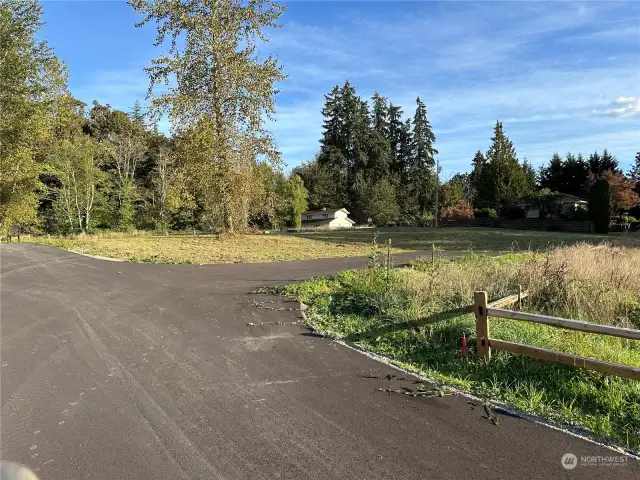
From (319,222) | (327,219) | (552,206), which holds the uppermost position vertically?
(552,206)

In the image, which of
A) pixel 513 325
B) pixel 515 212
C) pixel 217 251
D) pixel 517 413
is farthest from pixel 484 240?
pixel 515 212

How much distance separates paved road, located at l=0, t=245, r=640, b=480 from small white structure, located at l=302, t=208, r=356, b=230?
50.0 metres

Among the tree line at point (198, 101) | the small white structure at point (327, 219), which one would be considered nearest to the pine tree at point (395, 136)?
the small white structure at point (327, 219)

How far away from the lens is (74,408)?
4.14 m

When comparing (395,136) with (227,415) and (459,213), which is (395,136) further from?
(227,415)

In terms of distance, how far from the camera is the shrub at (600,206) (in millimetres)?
35469

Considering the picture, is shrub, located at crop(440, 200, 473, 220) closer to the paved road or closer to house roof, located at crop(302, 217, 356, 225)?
house roof, located at crop(302, 217, 356, 225)

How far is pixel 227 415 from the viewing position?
13.1ft

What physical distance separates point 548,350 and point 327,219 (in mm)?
54397

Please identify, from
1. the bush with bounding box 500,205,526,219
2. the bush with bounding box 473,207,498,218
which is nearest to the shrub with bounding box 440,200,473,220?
the bush with bounding box 473,207,498,218

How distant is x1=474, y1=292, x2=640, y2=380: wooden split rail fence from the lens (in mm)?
4016

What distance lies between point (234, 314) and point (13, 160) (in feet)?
68.6

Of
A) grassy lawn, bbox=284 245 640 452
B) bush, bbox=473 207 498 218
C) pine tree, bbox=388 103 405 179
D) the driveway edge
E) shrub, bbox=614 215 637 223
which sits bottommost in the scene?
the driveway edge

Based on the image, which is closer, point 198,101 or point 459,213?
point 198,101
